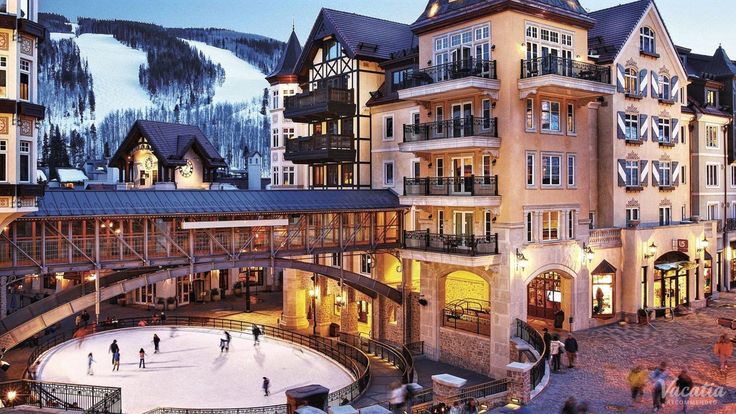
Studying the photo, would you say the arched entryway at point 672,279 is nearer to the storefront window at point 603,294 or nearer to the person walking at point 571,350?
the storefront window at point 603,294

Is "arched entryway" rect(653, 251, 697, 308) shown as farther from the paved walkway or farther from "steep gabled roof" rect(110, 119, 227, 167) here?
"steep gabled roof" rect(110, 119, 227, 167)

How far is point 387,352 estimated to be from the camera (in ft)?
122

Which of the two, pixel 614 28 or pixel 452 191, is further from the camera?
pixel 614 28

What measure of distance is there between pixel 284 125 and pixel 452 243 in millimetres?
23201

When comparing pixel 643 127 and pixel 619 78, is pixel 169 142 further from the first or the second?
pixel 643 127

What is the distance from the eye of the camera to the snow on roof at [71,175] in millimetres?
76438

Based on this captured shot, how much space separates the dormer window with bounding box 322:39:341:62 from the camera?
42.2 metres

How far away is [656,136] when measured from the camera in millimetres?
38719

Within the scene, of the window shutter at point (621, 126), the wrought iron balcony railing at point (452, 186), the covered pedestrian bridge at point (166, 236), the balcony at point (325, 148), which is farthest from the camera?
the balcony at point (325, 148)

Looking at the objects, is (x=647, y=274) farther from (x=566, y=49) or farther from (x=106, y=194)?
(x=106, y=194)

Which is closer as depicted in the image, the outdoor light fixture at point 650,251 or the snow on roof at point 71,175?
the outdoor light fixture at point 650,251

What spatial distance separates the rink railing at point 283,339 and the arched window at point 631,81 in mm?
21173

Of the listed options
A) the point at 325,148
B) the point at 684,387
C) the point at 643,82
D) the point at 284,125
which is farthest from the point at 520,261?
the point at 284,125

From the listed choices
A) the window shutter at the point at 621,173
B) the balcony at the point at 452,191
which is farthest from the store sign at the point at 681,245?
the balcony at the point at 452,191
